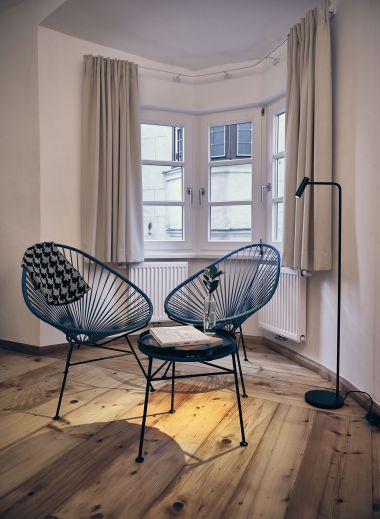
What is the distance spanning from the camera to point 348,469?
1.59m

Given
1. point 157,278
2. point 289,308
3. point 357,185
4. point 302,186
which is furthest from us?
point 157,278

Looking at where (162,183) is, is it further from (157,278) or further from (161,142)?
(157,278)

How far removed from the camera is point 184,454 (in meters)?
1.70

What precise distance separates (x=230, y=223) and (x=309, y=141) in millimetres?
1182

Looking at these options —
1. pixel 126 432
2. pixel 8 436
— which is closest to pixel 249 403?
pixel 126 432

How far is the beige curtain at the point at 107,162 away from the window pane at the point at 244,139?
0.92 metres

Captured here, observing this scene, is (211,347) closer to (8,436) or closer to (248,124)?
(8,436)

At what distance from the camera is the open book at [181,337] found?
67.4 inches

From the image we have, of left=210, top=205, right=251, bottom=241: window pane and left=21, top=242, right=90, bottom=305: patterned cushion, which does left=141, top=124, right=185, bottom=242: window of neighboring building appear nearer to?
left=210, top=205, right=251, bottom=241: window pane

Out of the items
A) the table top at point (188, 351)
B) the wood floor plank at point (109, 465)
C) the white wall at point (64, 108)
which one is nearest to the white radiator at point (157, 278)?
the white wall at point (64, 108)

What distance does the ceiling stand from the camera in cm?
283

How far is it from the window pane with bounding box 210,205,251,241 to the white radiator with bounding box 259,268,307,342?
0.68 meters

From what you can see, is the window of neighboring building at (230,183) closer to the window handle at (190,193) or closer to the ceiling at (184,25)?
the window handle at (190,193)

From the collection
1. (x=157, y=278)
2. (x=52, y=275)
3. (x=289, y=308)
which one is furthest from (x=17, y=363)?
(x=289, y=308)
